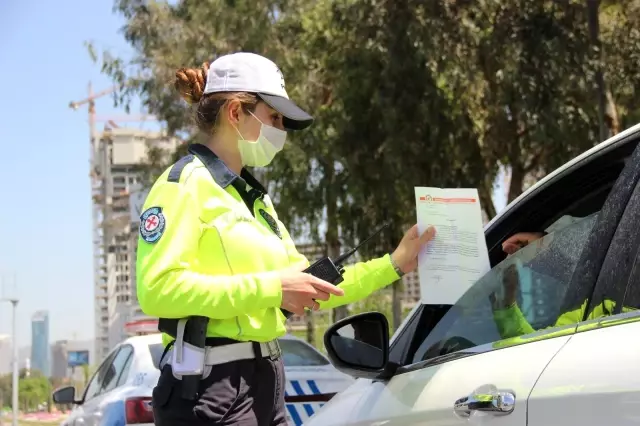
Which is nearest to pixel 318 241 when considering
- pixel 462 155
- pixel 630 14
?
pixel 462 155

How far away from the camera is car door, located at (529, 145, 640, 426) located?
1.69 m

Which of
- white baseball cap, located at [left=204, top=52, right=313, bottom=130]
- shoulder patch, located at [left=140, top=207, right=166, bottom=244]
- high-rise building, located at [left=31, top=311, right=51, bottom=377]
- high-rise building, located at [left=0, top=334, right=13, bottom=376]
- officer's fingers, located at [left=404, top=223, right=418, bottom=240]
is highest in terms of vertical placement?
white baseball cap, located at [left=204, top=52, right=313, bottom=130]

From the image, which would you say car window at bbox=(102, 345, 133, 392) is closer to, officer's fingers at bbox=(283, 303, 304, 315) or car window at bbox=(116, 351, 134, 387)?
car window at bbox=(116, 351, 134, 387)

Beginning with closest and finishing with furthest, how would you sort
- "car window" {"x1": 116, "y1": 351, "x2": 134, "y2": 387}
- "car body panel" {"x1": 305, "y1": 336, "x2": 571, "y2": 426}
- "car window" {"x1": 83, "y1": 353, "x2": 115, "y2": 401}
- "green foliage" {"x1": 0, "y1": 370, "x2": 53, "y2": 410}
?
"car body panel" {"x1": 305, "y1": 336, "x2": 571, "y2": 426}, "car window" {"x1": 116, "y1": 351, "x2": 134, "y2": 387}, "car window" {"x1": 83, "y1": 353, "x2": 115, "y2": 401}, "green foliage" {"x1": 0, "y1": 370, "x2": 53, "y2": 410}

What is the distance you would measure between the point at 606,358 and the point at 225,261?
1113 mm

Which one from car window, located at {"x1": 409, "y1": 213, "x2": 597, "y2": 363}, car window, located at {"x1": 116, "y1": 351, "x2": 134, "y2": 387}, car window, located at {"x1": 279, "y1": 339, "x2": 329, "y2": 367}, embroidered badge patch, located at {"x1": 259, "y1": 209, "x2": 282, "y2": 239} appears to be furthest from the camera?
car window, located at {"x1": 279, "y1": 339, "x2": 329, "y2": 367}

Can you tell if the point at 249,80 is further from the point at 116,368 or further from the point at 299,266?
the point at 116,368

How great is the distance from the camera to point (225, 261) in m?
2.50

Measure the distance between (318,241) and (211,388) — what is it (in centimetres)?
1483

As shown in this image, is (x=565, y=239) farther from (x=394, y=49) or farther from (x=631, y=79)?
(x=631, y=79)

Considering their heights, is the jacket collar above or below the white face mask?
below

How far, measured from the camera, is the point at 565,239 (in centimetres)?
245

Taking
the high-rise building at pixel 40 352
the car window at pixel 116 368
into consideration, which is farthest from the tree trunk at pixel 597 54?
the high-rise building at pixel 40 352

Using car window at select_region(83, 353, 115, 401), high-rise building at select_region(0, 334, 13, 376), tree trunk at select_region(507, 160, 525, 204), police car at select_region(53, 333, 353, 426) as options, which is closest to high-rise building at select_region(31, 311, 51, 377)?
high-rise building at select_region(0, 334, 13, 376)
